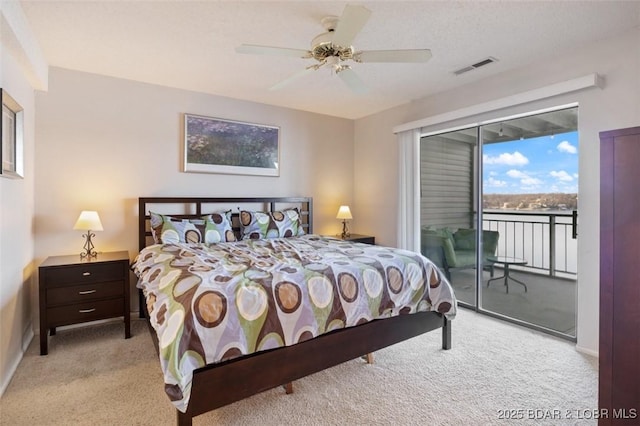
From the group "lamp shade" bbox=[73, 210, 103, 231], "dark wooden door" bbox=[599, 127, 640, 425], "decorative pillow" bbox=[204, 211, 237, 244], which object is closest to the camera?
"dark wooden door" bbox=[599, 127, 640, 425]

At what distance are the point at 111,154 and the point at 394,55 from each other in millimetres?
3033

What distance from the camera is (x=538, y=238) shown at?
3660 millimetres

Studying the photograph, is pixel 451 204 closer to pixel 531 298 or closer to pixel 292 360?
pixel 531 298

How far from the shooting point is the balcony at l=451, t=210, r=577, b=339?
322 cm

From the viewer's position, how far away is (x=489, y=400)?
2.04m

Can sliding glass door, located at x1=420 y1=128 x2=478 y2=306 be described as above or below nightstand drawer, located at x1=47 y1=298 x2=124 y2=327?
above

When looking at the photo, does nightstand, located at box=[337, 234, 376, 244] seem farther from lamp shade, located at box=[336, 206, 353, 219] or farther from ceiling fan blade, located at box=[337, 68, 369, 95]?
ceiling fan blade, located at box=[337, 68, 369, 95]

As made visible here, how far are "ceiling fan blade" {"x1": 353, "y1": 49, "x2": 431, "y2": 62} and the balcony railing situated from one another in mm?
2214

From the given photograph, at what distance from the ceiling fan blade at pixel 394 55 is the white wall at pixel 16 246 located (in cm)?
245

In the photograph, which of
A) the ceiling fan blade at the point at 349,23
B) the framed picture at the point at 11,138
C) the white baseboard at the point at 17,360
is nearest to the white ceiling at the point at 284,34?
the ceiling fan blade at the point at 349,23

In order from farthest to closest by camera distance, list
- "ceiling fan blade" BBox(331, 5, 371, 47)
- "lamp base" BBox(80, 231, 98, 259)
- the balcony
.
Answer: the balcony, "lamp base" BBox(80, 231, 98, 259), "ceiling fan blade" BBox(331, 5, 371, 47)

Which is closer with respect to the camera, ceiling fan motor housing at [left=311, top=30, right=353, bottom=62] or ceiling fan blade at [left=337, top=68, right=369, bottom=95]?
ceiling fan motor housing at [left=311, top=30, right=353, bottom=62]

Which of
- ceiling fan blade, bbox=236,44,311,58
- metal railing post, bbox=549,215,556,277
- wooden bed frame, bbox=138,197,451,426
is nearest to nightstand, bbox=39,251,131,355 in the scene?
wooden bed frame, bbox=138,197,451,426

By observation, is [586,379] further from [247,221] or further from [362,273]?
[247,221]
